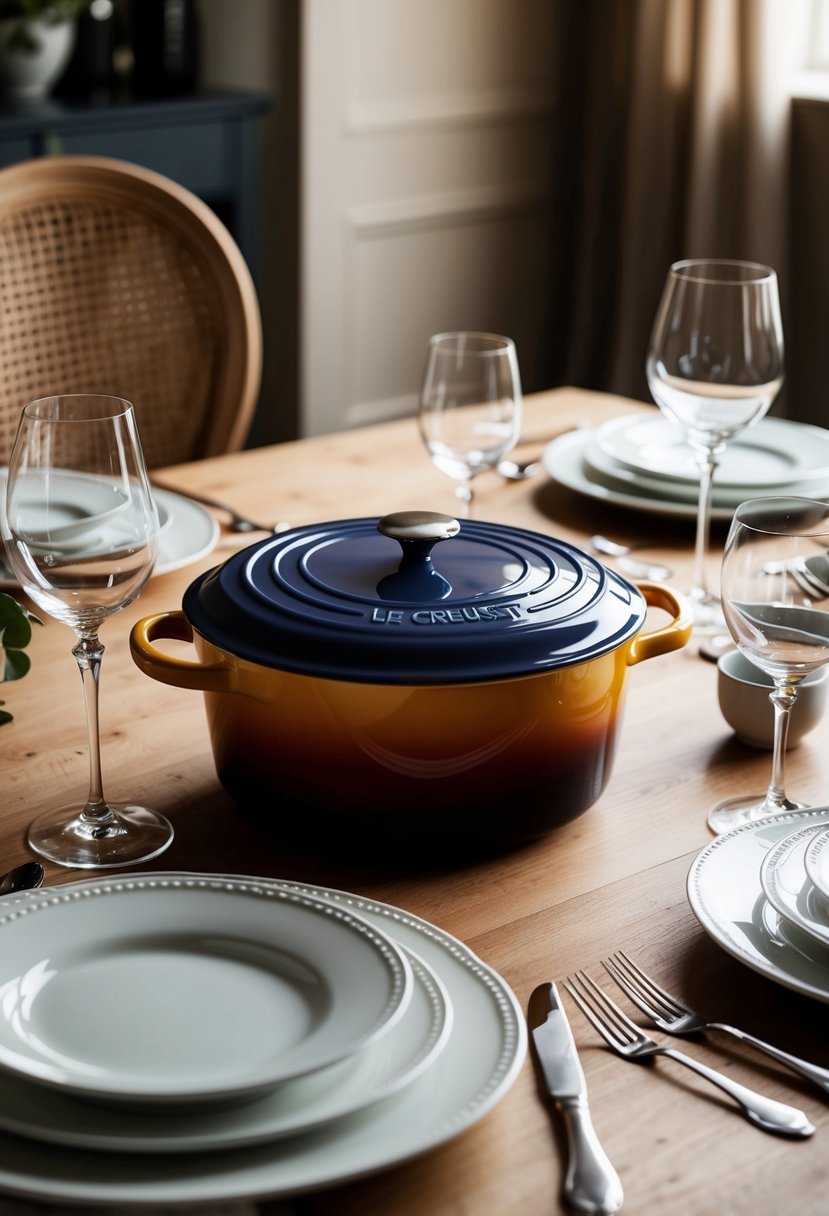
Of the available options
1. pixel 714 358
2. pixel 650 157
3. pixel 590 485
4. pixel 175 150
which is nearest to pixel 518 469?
pixel 590 485

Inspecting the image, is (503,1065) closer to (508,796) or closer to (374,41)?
(508,796)

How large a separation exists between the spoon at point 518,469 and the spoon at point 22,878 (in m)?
0.83

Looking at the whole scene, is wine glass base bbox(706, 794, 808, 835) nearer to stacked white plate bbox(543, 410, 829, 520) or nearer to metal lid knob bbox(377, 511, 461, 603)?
metal lid knob bbox(377, 511, 461, 603)

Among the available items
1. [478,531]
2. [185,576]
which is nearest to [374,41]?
[185,576]

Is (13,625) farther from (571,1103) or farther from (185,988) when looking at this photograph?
(571,1103)

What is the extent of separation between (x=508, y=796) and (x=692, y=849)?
0.13 m

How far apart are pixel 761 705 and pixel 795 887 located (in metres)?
0.24

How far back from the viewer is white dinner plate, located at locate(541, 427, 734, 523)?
1349mm

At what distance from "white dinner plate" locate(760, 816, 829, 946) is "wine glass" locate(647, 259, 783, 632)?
422 mm

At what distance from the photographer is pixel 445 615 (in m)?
0.78

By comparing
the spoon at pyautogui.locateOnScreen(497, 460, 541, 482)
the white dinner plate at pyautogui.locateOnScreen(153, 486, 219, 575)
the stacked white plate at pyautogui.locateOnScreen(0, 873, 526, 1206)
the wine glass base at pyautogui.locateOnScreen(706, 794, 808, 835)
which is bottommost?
the wine glass base at pyautogui.locateOnScreen(706, 794, 808, 835)

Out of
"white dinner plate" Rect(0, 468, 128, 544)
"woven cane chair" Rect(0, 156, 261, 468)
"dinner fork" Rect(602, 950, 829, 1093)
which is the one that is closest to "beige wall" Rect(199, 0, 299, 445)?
"woven cane chair" Rect(0, 156, 261, 468)

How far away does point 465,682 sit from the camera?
0.74m

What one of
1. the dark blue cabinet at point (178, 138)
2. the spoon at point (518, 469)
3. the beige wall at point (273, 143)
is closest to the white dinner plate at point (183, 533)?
the spoon at point (518, 469)
